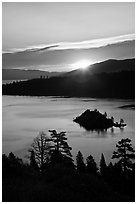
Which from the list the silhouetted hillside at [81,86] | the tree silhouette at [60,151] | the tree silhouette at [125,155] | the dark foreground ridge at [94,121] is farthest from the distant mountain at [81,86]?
the tree silhouette at [60,151]

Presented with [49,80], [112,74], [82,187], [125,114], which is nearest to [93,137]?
[125,114]

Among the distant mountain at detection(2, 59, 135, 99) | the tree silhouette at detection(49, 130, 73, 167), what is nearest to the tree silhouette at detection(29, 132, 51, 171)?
the tree silhouette at detection(49, 130, 73, 167)

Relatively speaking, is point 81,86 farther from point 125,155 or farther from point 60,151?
point 60,151

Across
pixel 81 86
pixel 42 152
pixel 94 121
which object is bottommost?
pixel 94 121

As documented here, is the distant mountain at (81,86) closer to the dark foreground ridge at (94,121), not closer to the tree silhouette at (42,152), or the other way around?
the dark foreground ridge at (94,121)

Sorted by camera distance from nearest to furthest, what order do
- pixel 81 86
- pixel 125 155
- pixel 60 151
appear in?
pixel 60 151, pixel 125 155, pixel 81 86

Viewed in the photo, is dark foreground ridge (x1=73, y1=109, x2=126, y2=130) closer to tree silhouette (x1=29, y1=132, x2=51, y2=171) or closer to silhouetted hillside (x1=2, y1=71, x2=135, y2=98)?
silhouetted hillside (x1=2, y1=71, x2=135, y2=98)

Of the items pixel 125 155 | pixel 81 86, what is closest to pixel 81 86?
pixel 81 86

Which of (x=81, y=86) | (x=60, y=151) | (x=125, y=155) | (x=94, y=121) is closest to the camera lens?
(x=60, y=151)
